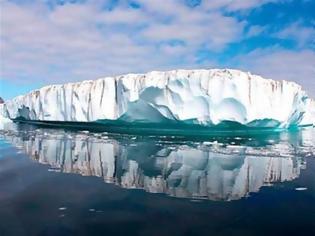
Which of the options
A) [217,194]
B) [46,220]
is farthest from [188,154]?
[46,220]

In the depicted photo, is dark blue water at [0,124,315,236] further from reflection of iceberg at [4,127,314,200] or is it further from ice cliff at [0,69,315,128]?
ice cliff at [0,69,315,128]

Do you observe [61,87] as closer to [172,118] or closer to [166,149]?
[172,118]

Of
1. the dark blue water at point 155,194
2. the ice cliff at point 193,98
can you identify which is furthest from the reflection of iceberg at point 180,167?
the ice cliff at point 193,98

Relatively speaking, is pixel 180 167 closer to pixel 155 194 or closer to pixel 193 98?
pixel 155 194

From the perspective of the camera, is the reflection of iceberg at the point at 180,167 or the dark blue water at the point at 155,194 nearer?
the dark blue water at the point at 155,194

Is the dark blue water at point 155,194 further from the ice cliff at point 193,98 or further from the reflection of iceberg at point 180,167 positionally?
the ice cliff at point 193,98

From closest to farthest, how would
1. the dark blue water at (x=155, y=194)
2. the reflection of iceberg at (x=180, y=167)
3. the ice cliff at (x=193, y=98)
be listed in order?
the dark blue water at (x=155, y=194), the reflection of iceberg at (x=180, y=167), the ice cliff at (x=193, y=98)
